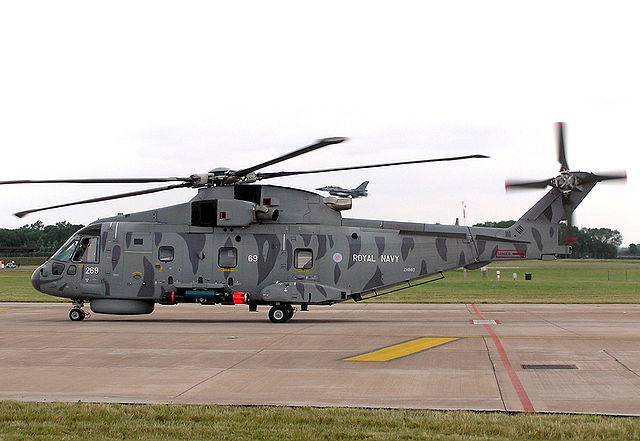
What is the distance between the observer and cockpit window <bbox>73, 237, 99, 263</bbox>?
23.4m

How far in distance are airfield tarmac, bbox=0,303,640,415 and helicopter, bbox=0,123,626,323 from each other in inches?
40.2

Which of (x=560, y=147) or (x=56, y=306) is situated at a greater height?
(x=560, y=147)

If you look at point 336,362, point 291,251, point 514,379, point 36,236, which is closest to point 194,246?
point 291,251

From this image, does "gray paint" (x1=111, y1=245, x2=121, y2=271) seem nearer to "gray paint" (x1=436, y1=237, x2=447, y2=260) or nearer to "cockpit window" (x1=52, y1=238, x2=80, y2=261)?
"cockpit window" (x1=52, y1=238, x2=80, y2=261)

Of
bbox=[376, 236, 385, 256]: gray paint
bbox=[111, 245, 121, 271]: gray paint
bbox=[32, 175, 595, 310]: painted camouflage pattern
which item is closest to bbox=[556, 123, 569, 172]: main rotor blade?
bbox=[32, 175, 595, 310]: painted camouflage pattern

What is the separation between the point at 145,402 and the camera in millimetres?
9805

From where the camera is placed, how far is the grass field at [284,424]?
7902 millimetres

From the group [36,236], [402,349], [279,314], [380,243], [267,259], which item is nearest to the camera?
[402,349]

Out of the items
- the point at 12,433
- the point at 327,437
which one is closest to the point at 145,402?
the point at 12,433

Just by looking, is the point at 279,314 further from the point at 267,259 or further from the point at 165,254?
the point at 165,254

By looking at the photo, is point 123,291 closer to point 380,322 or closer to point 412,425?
point 380,322

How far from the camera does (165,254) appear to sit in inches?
910

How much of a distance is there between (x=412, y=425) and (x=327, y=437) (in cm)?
108

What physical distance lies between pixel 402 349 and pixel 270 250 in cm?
808
